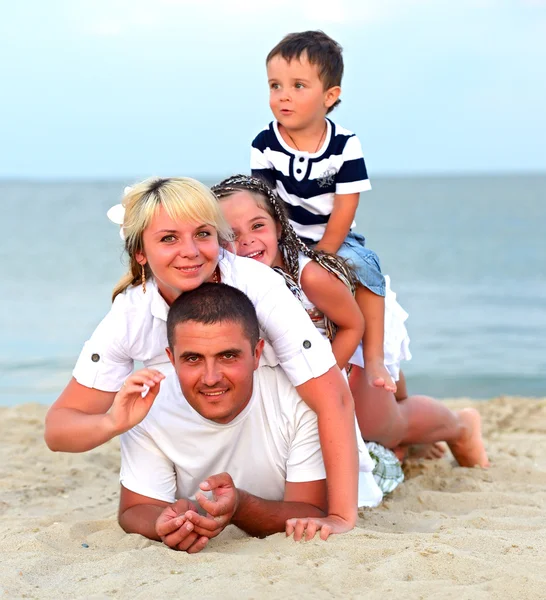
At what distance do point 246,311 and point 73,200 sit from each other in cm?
4634

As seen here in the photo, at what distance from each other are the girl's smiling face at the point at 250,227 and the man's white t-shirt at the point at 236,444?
0.60 meters

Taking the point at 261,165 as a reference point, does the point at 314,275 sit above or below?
below

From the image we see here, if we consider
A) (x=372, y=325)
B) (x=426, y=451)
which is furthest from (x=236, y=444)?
(x=426, y=451)

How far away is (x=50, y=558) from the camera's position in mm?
3268

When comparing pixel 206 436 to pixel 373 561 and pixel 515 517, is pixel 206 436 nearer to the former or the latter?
pixel 373 561

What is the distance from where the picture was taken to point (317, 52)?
4359 mm

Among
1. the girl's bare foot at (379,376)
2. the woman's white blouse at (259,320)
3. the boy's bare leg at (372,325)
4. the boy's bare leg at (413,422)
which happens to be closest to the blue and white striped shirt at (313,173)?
the boy's bare leg at (372,325)

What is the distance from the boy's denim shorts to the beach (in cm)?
110

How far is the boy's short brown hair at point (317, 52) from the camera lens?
4352 millimetres

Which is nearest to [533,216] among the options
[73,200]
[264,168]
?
[73,200]

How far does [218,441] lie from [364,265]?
4.19ft

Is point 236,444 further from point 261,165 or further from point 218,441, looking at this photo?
point 261,165

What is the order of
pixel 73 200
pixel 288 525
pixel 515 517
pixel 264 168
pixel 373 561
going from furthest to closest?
1. pixel 73 200
2. pixel 264 168
3. pixel 515 517
4. pixel 288 525
5. pixel 373 561

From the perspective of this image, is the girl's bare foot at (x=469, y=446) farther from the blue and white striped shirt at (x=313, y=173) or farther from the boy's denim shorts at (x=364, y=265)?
the blue and white striped shirt at (x=313, y=173)
